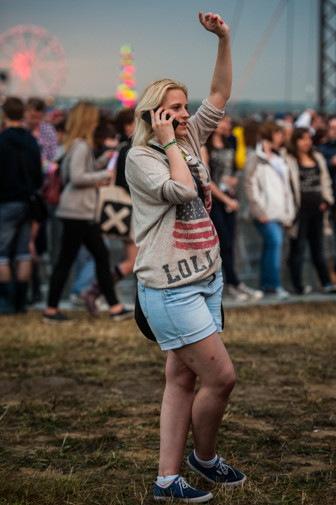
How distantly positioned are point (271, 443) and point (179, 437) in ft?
2.98

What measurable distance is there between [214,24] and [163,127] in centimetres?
55

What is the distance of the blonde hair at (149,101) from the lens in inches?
121

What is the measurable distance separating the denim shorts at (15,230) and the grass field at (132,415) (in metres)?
1.03

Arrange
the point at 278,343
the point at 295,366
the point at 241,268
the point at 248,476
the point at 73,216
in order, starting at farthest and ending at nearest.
Result: the point at 241,268 < the point at 73,216 < the point at 278,343 < the point at 295,366 < the point at 248,476

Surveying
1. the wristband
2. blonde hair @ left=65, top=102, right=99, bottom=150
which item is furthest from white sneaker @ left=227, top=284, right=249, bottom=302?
the wristband

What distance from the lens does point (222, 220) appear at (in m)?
8.59

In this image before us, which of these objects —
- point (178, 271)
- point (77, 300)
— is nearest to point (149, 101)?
point (178, 271)

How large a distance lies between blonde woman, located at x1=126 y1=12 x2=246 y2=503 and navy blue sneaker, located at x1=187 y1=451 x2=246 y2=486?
0.33 ft

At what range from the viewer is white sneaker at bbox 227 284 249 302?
8.88 meters

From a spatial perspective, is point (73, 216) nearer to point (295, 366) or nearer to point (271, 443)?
point (295, 366)

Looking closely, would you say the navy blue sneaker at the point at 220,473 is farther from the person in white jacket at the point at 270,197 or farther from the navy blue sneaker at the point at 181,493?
the person in white jacket at the point at 270,197

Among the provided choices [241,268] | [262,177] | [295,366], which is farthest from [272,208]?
[295,366]

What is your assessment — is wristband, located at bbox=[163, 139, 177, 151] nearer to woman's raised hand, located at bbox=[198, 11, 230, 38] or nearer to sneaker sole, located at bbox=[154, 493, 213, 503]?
woman's raised hand, located at bbox=[198, 11, 230, 38]

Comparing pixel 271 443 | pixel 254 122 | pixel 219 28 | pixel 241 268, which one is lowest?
pixel 241 268
